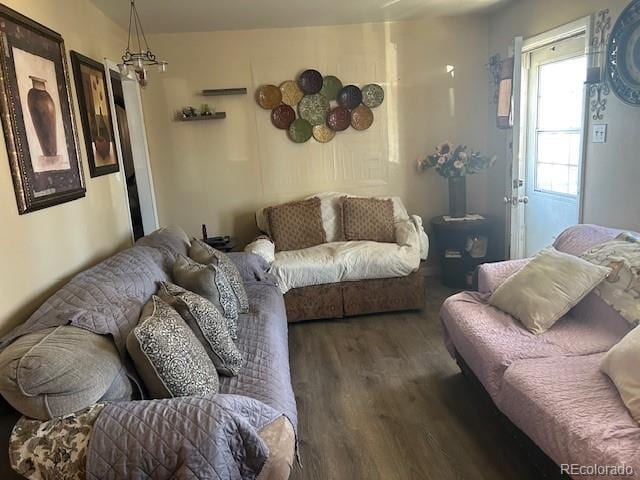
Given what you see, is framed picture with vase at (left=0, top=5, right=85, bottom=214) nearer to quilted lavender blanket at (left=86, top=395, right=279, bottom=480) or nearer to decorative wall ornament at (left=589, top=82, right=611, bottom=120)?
quilted lavender blanket at (left=86, top=395, right=279, bottom=480)

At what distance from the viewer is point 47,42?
236 centimetres

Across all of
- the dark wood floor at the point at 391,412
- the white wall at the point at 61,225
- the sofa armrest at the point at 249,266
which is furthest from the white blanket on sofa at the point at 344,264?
the white wall at the point at 61,225

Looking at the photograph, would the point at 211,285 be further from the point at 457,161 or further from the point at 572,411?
the point at 457,161

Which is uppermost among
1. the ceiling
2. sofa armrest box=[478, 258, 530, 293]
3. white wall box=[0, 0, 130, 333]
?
the ceiling

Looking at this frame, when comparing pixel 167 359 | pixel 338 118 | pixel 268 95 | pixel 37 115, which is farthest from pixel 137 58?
pixel 167 359

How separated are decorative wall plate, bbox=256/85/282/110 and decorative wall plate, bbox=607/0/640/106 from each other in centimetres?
259

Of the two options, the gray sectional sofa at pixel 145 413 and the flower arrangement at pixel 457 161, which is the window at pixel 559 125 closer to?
the flower arrangement at pixel 457 161

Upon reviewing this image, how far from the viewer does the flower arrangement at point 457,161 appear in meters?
4.27

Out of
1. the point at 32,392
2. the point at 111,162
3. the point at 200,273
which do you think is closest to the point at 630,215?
the point at 200,273

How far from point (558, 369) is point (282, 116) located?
3.22 meters

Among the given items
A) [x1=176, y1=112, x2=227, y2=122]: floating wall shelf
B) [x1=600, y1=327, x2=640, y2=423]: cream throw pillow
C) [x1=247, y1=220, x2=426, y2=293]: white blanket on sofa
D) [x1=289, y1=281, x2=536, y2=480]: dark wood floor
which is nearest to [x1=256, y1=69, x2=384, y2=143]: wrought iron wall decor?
[x1=176, y1=112, x2=227, y2=122]: floating wall shelf

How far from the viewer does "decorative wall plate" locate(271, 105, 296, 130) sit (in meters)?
4.31

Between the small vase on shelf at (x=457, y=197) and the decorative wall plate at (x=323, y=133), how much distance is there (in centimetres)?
119

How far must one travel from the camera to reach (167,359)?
1.62 m
